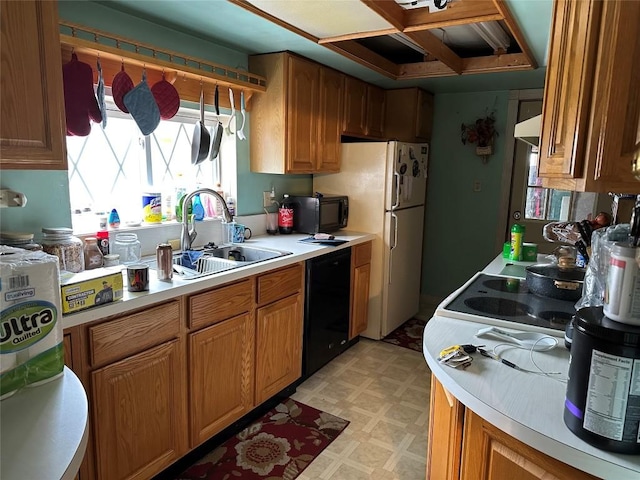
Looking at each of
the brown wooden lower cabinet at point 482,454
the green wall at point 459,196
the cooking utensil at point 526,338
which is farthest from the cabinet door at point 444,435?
the green wall at point 459,196

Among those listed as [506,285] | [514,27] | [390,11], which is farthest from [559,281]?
[390,11]

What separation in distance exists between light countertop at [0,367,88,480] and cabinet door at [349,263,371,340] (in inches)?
95.4

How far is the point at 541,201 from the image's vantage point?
4.03 metres

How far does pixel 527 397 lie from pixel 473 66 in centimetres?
277

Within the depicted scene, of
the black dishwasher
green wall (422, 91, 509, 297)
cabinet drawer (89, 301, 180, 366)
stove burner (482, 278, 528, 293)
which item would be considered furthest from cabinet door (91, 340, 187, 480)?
green wall (422, 91, 509, 297)

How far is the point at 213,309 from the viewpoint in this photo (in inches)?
81.7

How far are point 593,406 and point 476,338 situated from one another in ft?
1.84

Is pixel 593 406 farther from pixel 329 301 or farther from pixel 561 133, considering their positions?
pixel 329 301

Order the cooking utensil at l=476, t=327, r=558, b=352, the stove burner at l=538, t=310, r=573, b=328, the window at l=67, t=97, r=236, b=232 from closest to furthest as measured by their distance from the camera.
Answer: the cooking utensil at l=476, t=327, r=558, b=352, the stove burner at l=538, t=310, r=573, b=328, the window at l=67, t=97, r=236, b=232

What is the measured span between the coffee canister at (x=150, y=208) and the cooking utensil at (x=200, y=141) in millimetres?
314

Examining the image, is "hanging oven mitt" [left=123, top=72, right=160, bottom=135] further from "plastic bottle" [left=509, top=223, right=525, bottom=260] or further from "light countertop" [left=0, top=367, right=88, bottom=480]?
"plastic bottle" [left=509, top=223, right=525, bottom=260]

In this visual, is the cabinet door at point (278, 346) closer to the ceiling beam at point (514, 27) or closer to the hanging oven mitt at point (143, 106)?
the hanging oven mitt at point (143, 106)

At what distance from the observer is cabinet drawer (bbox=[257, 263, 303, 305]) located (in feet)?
7.79

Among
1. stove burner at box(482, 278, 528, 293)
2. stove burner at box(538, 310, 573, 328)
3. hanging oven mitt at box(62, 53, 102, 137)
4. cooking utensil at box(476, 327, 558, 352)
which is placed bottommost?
cooking utensil at box(476, 327, 558, 352)
